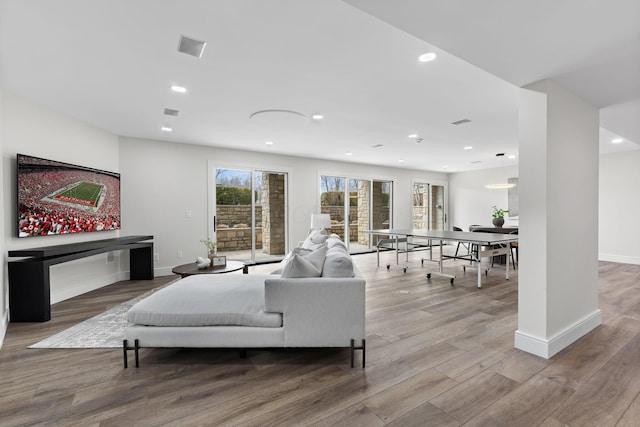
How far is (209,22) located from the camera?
1.93 m

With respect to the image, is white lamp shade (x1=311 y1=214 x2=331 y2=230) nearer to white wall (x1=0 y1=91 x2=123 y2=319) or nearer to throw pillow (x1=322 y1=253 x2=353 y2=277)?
white wall (x1=0 y1=91 x2=123 y2=319)

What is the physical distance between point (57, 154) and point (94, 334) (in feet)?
8.22

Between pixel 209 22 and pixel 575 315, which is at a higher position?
pixel 209 22

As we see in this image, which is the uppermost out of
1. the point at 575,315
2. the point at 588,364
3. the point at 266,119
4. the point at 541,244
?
the point at 266,119

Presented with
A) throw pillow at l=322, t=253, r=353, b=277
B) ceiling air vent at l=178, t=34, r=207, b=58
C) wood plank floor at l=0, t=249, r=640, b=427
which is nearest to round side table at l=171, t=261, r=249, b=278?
wood plank floor at l=0, t=249, r=640, b=427

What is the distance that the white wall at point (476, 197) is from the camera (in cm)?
834

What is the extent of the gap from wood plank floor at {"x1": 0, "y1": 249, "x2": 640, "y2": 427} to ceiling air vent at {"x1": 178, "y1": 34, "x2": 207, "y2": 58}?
2.44 m

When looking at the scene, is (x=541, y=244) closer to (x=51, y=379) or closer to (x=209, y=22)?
(x=209, y=22)

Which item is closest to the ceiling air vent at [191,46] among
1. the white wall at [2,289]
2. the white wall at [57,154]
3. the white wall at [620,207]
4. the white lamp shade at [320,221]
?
the white wall at [2,289]

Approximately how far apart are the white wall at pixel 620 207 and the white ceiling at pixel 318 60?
125 inches

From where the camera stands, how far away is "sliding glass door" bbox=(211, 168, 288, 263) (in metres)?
5.95

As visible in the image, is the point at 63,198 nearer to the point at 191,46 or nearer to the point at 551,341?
the point at 191,46

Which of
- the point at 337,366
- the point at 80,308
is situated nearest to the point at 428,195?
the point at 337,366

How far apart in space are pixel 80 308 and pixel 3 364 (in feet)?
4.37
